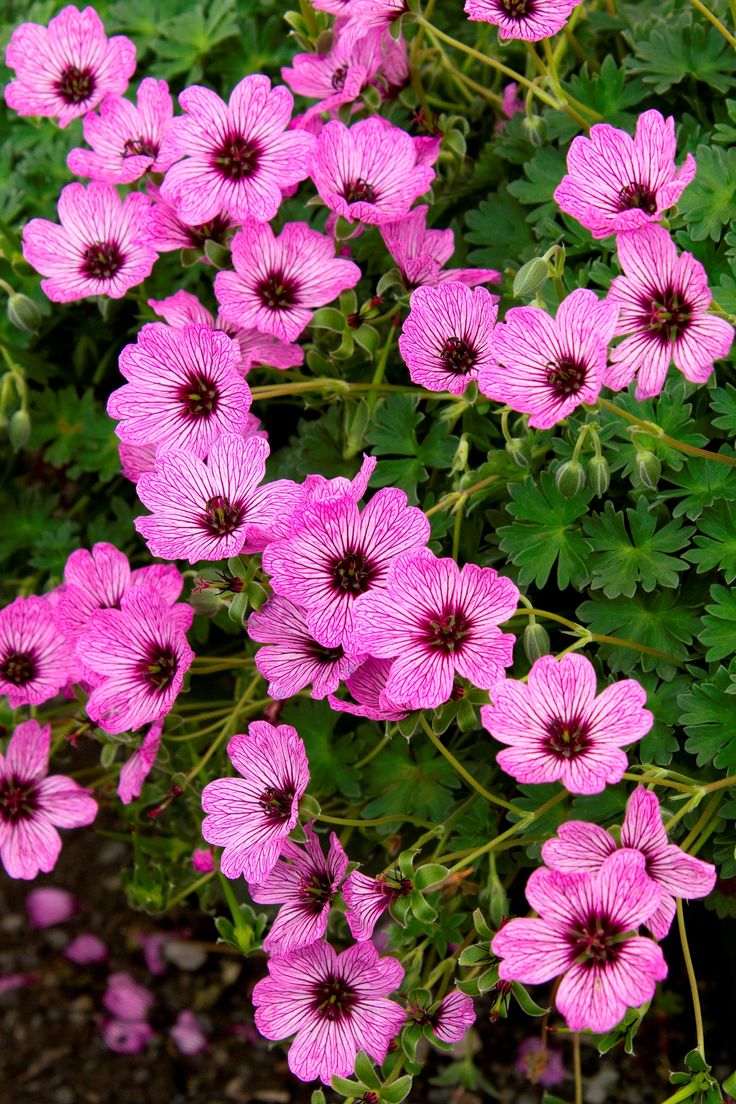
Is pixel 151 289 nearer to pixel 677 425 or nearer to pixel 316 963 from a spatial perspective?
pixel 677 425

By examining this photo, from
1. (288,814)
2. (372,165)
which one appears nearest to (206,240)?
(372,165)

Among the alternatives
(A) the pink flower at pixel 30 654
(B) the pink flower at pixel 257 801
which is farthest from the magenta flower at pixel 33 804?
(B) the pink flower at pixel 257 801

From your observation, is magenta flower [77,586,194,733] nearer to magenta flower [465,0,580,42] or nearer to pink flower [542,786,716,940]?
pink flower [542,786,716,940]

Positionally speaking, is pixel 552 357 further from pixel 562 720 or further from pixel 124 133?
pixel 124 133

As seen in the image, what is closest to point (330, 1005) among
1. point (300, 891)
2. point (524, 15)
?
point (300, 891)

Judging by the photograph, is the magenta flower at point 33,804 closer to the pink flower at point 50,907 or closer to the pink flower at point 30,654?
the pink flower at point 30,654
